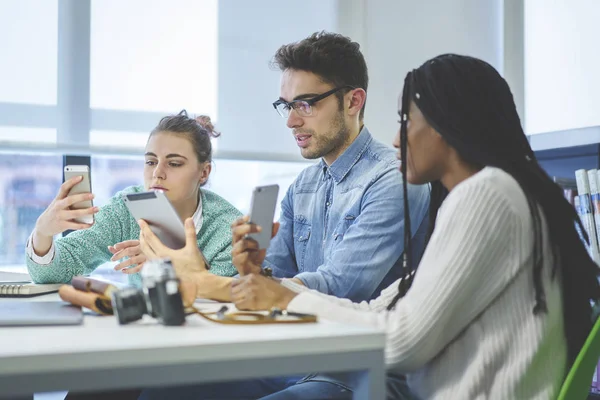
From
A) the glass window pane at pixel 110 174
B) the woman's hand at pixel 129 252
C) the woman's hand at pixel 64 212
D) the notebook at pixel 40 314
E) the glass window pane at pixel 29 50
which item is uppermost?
the glass window pane at pixel 29 50

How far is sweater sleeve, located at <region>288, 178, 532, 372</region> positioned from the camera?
42.6 inches

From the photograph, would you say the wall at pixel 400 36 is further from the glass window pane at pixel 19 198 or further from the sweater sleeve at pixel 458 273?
the sweater sleeve at pixel 458 273

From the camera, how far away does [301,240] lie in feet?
6.84

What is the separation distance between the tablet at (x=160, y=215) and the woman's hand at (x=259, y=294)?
207 mm

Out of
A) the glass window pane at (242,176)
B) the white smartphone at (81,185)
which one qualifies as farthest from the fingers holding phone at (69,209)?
the glass window pane at (242,176)

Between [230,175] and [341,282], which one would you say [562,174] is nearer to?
[230,175]

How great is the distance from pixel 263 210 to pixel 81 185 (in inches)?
23.4

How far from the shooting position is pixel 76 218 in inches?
69.2

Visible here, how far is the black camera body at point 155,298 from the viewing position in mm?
1009

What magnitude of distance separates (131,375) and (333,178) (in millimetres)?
1267

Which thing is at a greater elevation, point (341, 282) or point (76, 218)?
point (76, 218)

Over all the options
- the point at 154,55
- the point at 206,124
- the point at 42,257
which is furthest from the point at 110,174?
the point at 42,257

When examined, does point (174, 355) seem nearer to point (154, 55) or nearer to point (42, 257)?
point (42, 257)

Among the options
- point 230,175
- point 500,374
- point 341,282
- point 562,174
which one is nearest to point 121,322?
point 500,374
